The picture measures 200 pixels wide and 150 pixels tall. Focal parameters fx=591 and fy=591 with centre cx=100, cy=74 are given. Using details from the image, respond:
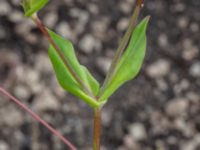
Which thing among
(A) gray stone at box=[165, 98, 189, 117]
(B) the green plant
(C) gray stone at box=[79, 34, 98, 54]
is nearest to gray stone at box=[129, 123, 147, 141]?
(A) gray stone at box=[165, 98, 189, 117]

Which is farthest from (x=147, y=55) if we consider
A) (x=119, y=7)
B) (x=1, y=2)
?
(x=1, y=2)

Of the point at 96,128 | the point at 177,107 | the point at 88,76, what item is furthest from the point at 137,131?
the point at 96,128

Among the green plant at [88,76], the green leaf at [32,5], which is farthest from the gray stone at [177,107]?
the green leaf at [32,5]

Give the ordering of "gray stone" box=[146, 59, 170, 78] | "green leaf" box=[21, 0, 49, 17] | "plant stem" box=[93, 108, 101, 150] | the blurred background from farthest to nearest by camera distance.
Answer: "gray stone" box=[146, 59, 170, 78]
the blurred background
"plant stem" box=[93, 108, 101, 150]
"green leaf" box=[21, 0, 49, 17]

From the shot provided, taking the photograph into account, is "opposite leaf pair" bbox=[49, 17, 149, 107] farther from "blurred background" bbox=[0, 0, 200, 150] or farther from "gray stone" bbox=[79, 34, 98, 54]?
"gray stone" bbox=[79, 34, 98, 54]

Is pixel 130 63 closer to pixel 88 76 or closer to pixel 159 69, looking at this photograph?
pixel 88 76

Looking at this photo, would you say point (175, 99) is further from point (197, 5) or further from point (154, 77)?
point (197, 5)

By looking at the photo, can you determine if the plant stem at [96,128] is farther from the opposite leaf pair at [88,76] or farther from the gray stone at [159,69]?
the gray stone at [159,69]

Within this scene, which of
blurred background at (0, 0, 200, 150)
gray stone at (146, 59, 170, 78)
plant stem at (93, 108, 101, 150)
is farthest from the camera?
gray stone at (146, 59, 170, 78)
